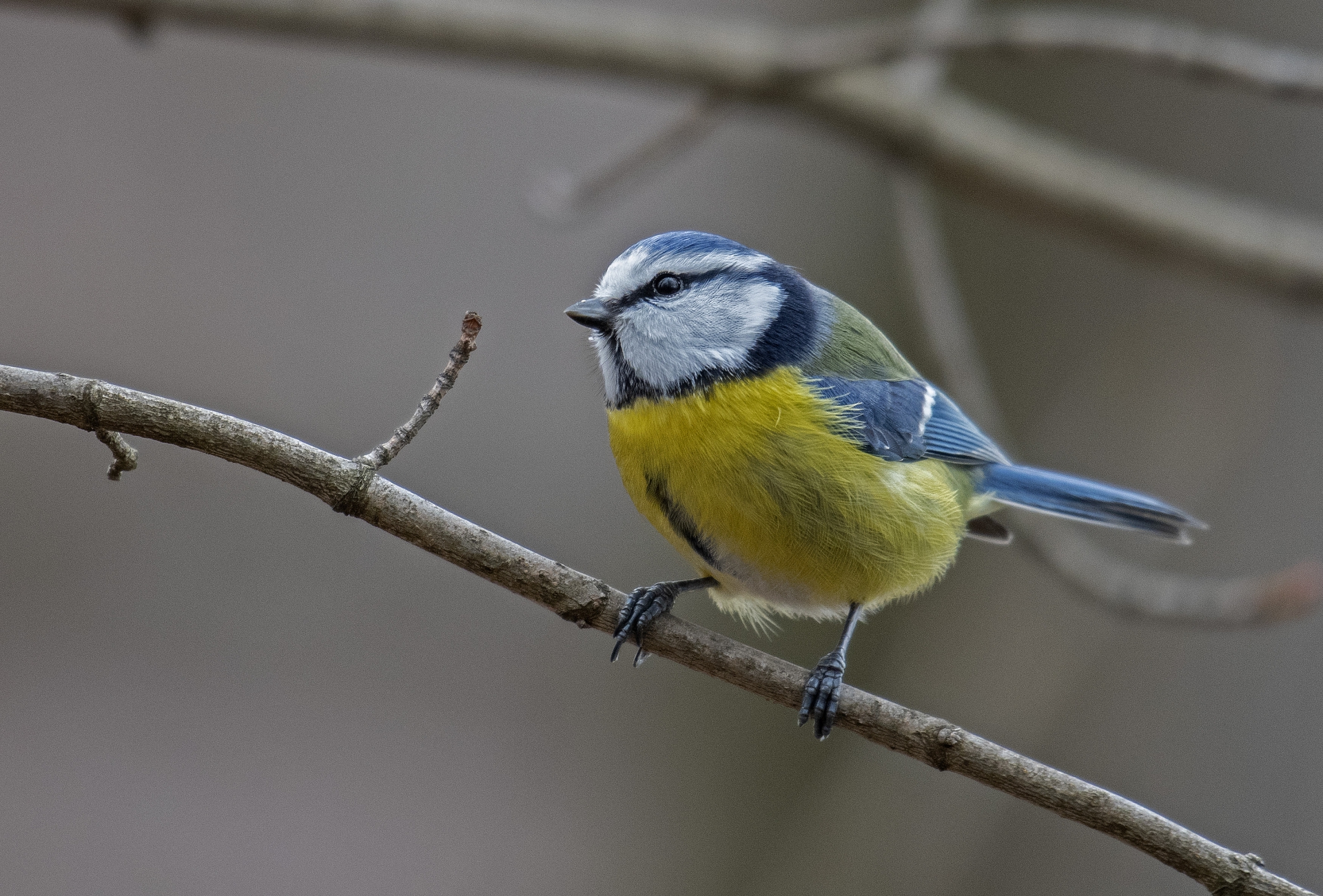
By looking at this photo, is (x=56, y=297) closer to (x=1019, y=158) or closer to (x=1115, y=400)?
(x=1019, y=158)

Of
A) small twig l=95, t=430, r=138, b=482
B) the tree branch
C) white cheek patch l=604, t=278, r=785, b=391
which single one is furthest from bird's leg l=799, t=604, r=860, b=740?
the tree branch

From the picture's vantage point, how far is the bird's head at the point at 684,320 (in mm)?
2207

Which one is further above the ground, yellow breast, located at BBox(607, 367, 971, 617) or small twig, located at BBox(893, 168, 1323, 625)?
small twig, located at BBox(893, 168, 1323, 625)

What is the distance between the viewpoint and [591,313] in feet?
7.28

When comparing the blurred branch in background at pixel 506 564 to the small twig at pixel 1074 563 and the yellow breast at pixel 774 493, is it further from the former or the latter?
the small twig at pixel 1074 563

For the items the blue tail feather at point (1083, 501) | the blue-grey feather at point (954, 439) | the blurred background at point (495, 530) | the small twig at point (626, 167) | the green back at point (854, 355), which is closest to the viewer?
the green back at point (854, 355)

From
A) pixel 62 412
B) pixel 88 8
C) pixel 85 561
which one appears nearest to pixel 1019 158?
pixel 88 8

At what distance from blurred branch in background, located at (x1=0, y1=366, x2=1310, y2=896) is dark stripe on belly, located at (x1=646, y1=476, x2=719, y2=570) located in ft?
1.01

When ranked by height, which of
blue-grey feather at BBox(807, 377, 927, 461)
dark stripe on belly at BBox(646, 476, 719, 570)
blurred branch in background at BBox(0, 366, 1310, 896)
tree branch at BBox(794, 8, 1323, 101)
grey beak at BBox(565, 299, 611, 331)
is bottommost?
blurred branch in background at BBox(0, 366, 1310, 896)

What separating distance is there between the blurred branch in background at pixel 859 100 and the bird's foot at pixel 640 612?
5.72ft

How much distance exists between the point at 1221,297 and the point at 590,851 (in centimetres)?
334

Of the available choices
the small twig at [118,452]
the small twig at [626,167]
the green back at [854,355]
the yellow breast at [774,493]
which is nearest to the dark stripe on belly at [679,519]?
the yellow breast at [774,493]

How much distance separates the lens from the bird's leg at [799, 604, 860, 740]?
74.7 inches

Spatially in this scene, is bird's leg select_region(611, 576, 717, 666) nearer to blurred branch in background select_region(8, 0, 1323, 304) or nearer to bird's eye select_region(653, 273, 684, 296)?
bird's eye select_region(653, 273, 684, 296)
